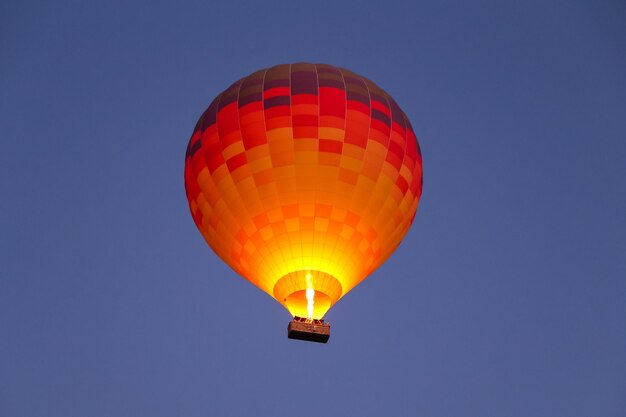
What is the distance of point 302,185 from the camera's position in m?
19.8

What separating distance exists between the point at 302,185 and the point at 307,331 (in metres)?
2.57

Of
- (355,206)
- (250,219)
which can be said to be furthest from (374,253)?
(250,219)

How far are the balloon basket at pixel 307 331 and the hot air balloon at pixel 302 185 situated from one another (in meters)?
0.17

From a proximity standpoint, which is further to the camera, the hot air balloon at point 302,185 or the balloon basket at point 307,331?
the hot air balloon at point 302,185

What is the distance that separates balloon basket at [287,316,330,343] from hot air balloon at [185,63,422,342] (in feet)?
0.55

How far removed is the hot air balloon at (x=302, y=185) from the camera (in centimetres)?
1969

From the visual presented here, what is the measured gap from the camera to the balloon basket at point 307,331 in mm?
18844

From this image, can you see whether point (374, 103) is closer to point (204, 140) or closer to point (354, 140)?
point (354, 140)

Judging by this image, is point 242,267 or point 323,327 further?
point 242,267

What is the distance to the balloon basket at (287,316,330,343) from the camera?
1884cm

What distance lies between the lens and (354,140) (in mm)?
20016

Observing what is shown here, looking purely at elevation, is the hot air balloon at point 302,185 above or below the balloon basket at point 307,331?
above

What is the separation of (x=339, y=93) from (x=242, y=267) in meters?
3.52

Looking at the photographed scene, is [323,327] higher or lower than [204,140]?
lower
